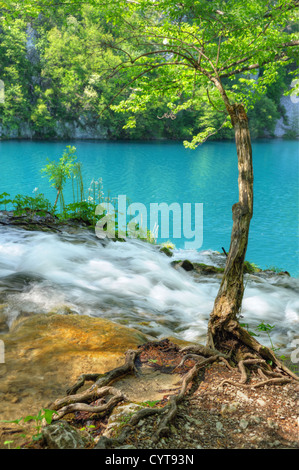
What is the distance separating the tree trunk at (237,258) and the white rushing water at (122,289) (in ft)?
3.88

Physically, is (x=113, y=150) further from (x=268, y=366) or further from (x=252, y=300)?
(x=268, y=366)

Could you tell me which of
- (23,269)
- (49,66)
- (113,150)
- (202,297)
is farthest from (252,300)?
(49,66)

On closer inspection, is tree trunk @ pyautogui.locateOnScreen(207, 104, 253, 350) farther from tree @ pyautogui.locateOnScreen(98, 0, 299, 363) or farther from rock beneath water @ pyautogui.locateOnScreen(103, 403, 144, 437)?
rock beneath water @ pyautogui.locateOnScreen(103, 403, 144, 437)

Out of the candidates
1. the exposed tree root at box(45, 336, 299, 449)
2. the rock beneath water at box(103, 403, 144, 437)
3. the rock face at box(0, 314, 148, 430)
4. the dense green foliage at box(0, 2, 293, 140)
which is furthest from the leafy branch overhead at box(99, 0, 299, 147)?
the dense green foliage at box(0, 2, 293, 140)

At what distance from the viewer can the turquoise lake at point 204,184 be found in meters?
15.3

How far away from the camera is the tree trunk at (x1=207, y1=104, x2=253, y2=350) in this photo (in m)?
3.26

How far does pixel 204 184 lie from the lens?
26.0 metres

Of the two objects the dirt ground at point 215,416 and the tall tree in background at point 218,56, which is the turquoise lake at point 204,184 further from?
the dirt ground at point 215,416

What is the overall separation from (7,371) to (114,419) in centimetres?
108
